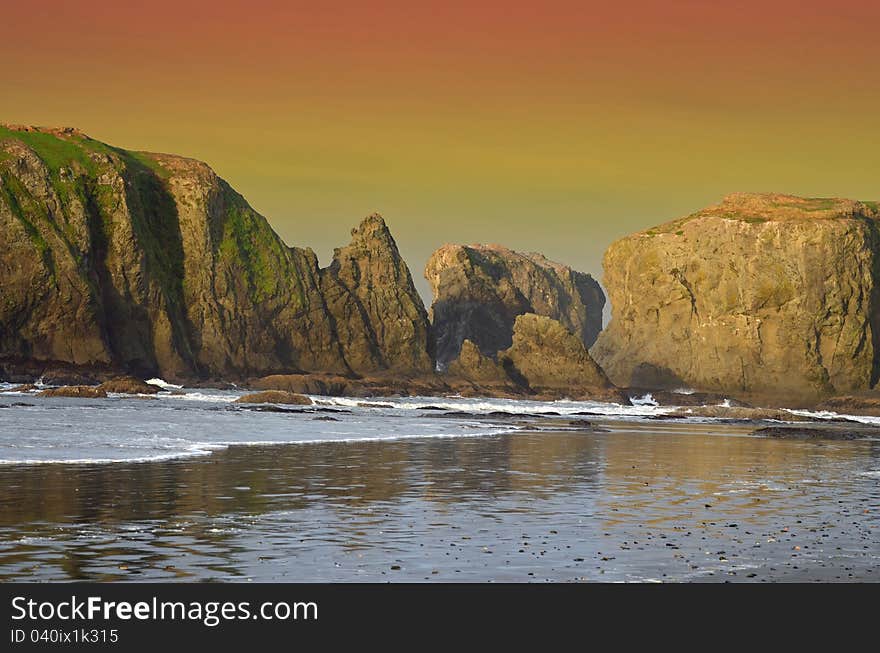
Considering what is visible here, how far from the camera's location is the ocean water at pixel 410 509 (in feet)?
52.1

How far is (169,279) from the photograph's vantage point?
133000 mm

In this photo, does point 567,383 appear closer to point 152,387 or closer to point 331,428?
point 152,387

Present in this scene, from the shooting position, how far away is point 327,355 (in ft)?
480

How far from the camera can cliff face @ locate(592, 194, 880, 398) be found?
445 feet

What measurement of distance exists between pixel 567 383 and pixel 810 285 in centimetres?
3285

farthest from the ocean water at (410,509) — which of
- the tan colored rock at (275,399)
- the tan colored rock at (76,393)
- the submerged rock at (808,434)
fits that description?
the tan colored rock at (275,399)

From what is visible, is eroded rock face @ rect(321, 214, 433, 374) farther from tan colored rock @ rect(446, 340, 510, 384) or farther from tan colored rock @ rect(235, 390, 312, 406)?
tan colored rock @ rect(235, 390, 312, 406)

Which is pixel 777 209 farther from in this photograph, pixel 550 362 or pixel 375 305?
pixel 375 305

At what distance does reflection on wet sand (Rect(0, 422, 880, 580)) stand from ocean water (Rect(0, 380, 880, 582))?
59mm

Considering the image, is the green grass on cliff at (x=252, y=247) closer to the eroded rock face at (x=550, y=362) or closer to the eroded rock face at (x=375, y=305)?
the eroded rock face at (x=375, y=305)

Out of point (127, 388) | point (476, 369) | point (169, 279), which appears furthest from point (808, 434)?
point (169, 279)

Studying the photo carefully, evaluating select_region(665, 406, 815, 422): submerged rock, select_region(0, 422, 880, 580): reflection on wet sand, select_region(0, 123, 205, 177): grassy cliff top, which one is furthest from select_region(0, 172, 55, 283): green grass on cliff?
select_region(0, 422, 880, 580): reflection on wet sand

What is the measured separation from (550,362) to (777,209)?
38012mm
